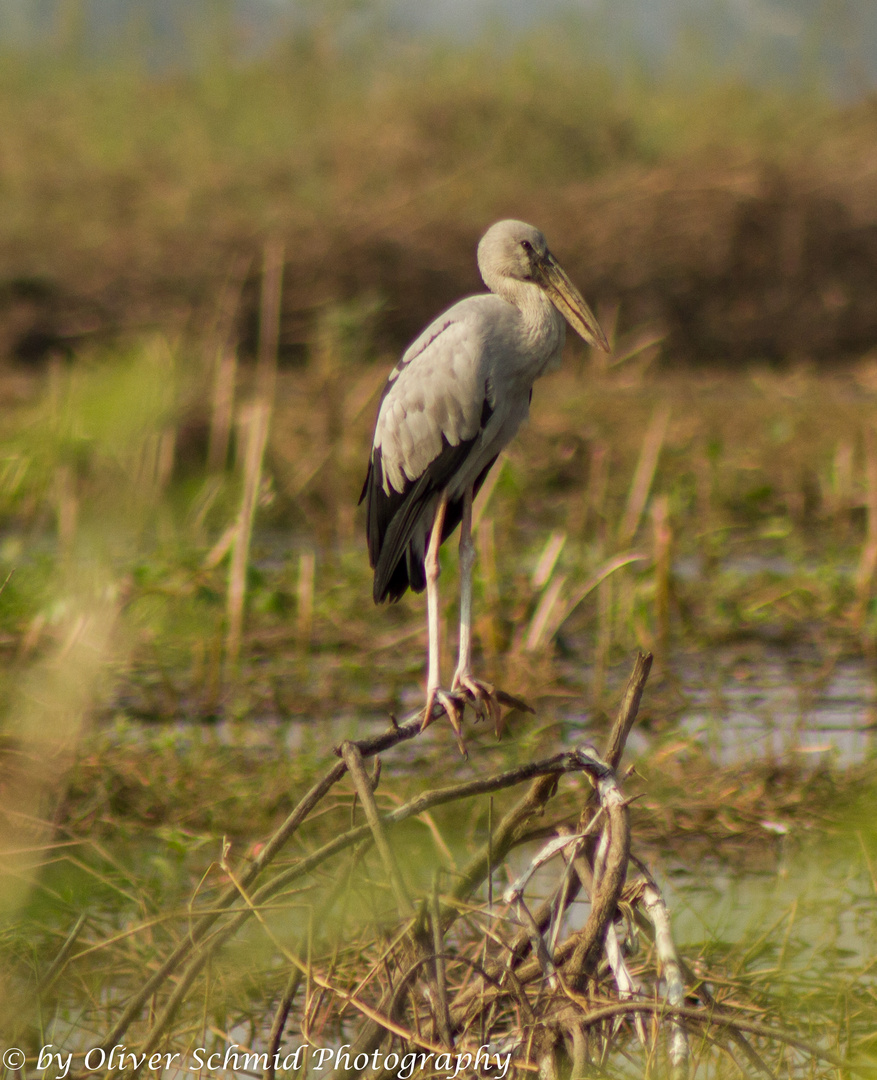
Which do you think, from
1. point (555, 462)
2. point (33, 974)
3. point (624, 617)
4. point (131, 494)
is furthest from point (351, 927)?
point (555, 462)

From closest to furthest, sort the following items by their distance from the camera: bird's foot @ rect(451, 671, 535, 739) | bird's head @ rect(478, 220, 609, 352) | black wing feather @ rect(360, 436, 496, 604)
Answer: bird's head @ rect(478, 220, 609, 352), bird's foot @ rect(451, 671, 535, 739), black wing feather @ rect(360, 436, 496, 604)

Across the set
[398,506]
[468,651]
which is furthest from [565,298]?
[468,651]

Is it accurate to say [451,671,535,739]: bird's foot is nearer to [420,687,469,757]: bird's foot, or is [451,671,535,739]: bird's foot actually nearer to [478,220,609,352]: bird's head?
[420,687,469,757]: bird's foot

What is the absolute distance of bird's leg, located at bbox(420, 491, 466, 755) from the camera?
2.67 metres

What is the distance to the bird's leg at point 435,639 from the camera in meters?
2.67

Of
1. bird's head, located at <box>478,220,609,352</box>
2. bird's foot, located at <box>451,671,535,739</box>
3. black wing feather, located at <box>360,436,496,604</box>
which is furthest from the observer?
black wing feather, located at <box>360,436,496,604</box>

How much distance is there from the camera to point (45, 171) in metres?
10.8

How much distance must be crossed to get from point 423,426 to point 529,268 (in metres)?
0.37

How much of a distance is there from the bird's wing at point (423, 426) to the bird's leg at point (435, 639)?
4 centimetres

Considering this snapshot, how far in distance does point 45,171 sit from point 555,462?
5.29 meters

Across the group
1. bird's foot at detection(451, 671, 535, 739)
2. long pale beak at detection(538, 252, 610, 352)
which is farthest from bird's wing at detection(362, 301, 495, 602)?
bird's foot at detection(451, 671, 535, 739)

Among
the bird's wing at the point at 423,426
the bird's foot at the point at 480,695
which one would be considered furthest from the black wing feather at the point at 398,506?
the bird's foot at the point at 480,695

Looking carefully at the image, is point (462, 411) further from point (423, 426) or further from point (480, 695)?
point (480, 695)

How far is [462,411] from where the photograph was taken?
2742 millimetres
